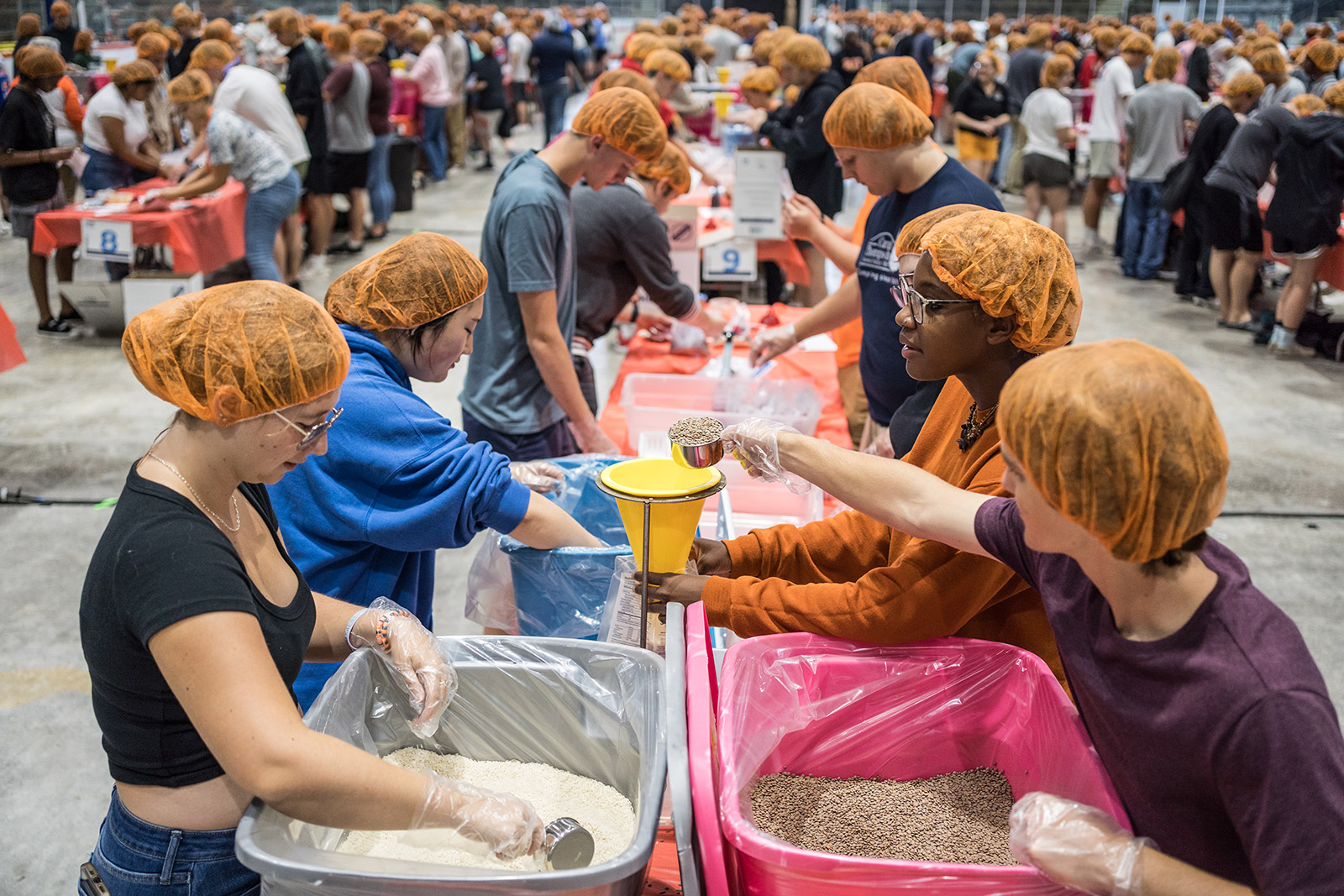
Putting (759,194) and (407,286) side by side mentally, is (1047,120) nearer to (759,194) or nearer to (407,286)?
(759,194)

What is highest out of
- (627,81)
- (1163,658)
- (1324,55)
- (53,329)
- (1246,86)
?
(1324,55)

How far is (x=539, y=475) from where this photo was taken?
7.80 ft

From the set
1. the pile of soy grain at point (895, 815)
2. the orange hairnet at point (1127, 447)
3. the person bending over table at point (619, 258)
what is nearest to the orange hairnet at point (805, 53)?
the person bending over table at point (619, 258)

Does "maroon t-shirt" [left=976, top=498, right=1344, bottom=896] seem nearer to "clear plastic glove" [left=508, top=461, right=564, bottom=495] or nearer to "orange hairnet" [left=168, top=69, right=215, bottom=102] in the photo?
"clear plastic glove" [left=508, top=461, right=564, bottom=495]

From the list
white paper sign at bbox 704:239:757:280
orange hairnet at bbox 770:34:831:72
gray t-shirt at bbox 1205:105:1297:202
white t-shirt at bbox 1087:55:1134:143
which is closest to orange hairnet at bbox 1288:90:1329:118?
gray t-shirt at bbox 1205:105:1297:202

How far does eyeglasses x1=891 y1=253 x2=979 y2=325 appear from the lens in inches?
62.2

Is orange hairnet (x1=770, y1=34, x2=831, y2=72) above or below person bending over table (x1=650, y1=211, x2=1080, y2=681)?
above

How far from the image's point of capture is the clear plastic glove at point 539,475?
2.35 meters

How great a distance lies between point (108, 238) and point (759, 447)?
18.8ft

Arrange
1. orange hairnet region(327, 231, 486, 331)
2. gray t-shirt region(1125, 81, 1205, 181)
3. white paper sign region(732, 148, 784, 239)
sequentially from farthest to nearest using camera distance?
gray t-shirt region(1125, 81, 1205, 181) < white paper sign region(732, 148, 784, 239) < orange hairnet region(327, 231, 486, 331)

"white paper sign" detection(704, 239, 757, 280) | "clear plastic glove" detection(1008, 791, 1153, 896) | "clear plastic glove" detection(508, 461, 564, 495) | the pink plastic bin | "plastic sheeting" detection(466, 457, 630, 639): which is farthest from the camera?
"white paper sign" detection(704, 239, 757, 280)

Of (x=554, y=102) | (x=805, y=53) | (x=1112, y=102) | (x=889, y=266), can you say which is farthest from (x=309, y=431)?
(x=554, y=102)

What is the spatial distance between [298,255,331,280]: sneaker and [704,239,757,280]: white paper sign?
3964mm

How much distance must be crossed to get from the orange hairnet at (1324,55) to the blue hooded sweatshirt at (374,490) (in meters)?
8.33
